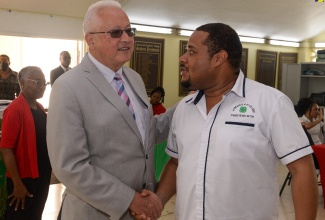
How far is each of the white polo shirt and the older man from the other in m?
0.25

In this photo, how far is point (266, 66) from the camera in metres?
9.45

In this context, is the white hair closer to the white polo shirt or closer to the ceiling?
the white polo shirt

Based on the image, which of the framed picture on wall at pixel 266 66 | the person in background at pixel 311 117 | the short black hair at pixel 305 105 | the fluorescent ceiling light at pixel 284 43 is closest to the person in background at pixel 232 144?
the person in background at pixel 311 117

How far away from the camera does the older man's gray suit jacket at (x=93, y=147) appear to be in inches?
55.9

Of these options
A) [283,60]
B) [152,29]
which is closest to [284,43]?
[283,60]

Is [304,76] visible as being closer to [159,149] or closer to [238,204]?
[159,149]

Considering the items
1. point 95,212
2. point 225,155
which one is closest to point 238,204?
point 225,155

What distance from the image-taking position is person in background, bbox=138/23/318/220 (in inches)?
53.9

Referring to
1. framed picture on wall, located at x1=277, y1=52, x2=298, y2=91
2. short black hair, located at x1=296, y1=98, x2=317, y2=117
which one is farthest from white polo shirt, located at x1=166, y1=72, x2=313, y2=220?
framed picture on wall, located at x1=277, y1=52, x2=298, y2=91

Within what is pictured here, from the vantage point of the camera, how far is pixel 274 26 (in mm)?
8367

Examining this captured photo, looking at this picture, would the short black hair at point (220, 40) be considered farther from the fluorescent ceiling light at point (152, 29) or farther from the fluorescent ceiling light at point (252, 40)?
the fluorescent ceiling light at point (252, 40)

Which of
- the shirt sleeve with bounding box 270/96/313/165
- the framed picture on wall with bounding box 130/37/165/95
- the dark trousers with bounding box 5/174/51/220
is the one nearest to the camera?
the shirt sleeve with bounding box 270/96/313/165

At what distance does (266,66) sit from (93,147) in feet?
28.3

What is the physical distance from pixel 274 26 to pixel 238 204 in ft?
25.2
